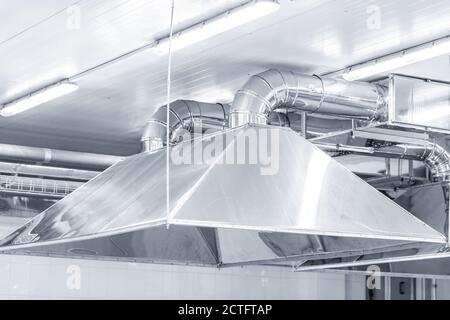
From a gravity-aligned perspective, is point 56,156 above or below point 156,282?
above

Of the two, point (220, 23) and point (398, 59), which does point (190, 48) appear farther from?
point (398, 59)

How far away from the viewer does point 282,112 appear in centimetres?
670

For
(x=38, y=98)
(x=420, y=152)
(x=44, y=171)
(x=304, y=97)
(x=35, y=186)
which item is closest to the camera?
(x=304, y=97)

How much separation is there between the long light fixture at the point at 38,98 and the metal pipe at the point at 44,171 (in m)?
0.72

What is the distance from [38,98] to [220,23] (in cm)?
227

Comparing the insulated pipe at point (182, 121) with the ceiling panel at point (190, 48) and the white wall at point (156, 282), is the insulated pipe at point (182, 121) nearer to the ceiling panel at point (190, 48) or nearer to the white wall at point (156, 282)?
the ceiling panel at point (190, 48)

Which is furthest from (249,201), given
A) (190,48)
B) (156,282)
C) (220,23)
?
(156,282)

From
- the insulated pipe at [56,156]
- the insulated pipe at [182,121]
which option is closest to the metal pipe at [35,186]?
the insulated pipe at [56,156]

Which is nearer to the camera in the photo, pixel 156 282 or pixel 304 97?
pixel 304 97

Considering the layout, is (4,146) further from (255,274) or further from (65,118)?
(255,274)

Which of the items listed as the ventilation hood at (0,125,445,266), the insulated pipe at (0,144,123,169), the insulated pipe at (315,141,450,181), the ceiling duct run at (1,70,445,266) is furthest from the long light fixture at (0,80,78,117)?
the insulated pipe at (315,141,450,181)

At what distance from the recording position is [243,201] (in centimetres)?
410
